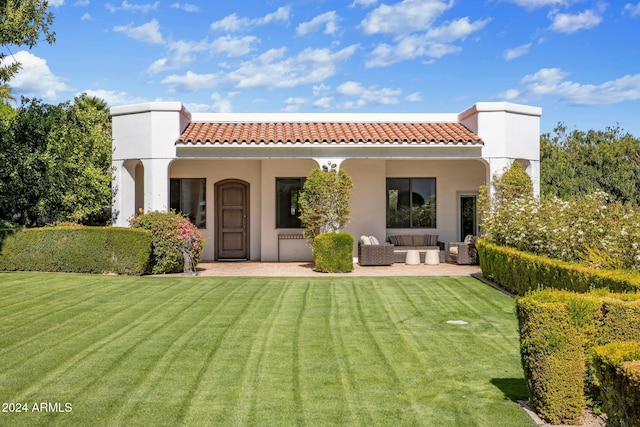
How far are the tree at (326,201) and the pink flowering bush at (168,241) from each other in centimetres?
337

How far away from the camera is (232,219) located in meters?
21.1

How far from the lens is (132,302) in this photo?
11.9 metres

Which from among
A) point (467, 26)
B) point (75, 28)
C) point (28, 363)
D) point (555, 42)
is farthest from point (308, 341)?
point (555, 42)

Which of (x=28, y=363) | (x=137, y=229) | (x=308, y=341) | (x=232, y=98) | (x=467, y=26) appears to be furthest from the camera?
(x=232, y=98)

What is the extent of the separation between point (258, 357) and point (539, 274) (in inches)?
239

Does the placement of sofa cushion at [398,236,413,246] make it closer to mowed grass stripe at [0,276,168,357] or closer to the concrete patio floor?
the concrete patio floor

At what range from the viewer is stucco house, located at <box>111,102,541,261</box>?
18469mm

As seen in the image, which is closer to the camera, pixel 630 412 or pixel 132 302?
pixel 630 412

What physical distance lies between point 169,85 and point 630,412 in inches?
893

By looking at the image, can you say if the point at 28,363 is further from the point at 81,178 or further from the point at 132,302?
the point at 81,178

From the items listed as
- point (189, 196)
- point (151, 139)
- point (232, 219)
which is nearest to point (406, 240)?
point (232, 219)

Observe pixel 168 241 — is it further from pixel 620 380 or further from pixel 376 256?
pixel 620 380

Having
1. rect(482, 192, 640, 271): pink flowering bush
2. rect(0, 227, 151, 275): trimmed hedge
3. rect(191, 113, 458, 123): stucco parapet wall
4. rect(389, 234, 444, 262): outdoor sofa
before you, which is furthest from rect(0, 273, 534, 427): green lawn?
rect(191, 113, 458, 123): stucco parapet wall

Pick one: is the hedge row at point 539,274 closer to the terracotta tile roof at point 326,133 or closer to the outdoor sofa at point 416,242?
the outdoor sofa at point 416,242
